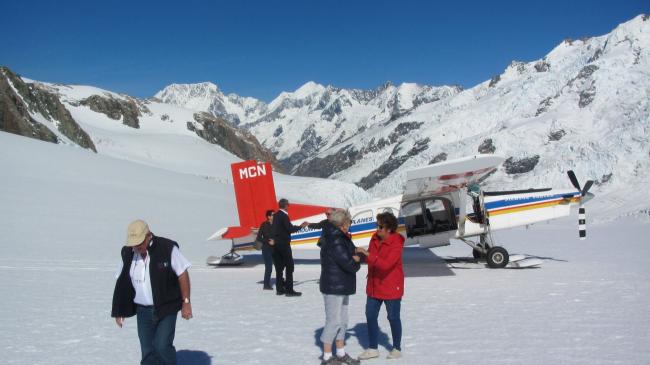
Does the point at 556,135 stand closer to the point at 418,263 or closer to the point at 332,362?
the point at 418,263

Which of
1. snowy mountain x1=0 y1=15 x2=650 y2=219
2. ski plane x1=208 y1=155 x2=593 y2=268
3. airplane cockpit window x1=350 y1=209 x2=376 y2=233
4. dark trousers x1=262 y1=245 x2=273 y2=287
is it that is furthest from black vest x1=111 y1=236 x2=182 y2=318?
snowy mountain x1=0 y1=15 x2=650 y2=219

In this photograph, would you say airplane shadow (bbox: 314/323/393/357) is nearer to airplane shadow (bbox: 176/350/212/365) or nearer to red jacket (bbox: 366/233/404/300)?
red jacket (bbox: 366/233/404/300)

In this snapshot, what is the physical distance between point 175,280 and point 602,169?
117861mm

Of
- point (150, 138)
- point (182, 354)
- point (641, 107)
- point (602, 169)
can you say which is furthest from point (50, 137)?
point (641, 107)

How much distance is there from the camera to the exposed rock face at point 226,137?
371 feet

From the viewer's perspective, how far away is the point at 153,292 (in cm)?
443

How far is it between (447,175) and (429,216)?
246 cm

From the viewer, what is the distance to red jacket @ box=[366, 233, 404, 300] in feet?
18.2

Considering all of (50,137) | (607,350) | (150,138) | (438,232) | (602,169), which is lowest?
(607,350)

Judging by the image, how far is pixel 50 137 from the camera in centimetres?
5559

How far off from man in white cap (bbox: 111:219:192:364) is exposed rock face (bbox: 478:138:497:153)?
521ft

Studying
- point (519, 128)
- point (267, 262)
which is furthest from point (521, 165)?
point (267, 262)

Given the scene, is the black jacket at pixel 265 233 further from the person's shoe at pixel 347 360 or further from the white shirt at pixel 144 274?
the white shirt at pixel 144 274

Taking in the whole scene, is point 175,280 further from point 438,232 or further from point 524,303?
point 438,232
